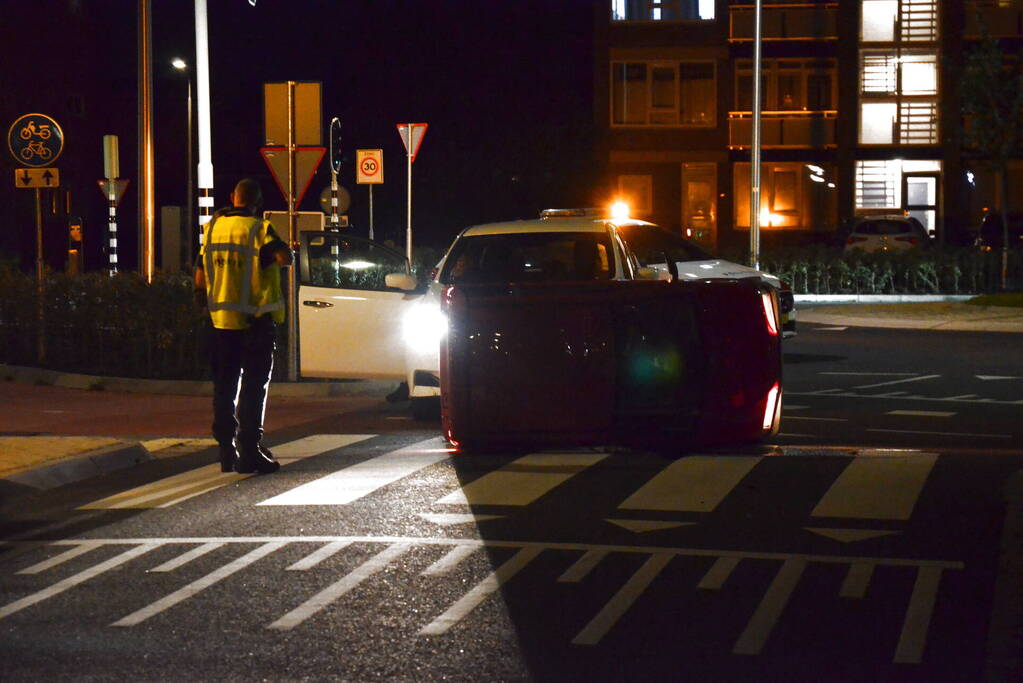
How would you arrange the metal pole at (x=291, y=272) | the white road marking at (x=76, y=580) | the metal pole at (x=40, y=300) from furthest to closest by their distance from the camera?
the metal pole at (x=40, y=300) < the metal pole at (x=291, y=272) < the white road marking at (x=76, y=580)

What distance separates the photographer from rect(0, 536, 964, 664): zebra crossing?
272 inches

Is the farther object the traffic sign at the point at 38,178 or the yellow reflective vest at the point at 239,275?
the traffic sign at the point at 38,178

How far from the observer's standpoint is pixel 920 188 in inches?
2104

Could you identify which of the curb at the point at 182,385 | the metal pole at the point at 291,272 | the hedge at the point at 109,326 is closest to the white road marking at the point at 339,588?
the hedge at the point at 109,326

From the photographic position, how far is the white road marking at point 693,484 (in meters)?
9.71

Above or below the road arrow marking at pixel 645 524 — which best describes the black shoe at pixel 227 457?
above

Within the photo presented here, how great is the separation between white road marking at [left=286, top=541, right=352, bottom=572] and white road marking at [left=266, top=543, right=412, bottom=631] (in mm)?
229

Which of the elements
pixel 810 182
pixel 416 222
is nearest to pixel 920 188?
pixel 810 182

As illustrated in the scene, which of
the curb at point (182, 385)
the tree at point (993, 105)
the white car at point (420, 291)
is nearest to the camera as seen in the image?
the white car at point (420, 291)

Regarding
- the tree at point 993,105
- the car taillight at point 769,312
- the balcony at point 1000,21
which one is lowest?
the car taillight at point 769,312

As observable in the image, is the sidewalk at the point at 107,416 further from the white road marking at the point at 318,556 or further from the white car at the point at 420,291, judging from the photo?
the white road marking at the point at 318,556

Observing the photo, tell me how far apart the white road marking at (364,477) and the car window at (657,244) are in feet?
11.6

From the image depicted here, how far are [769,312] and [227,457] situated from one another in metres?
3.82

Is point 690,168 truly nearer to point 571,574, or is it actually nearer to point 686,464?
point 686,464
